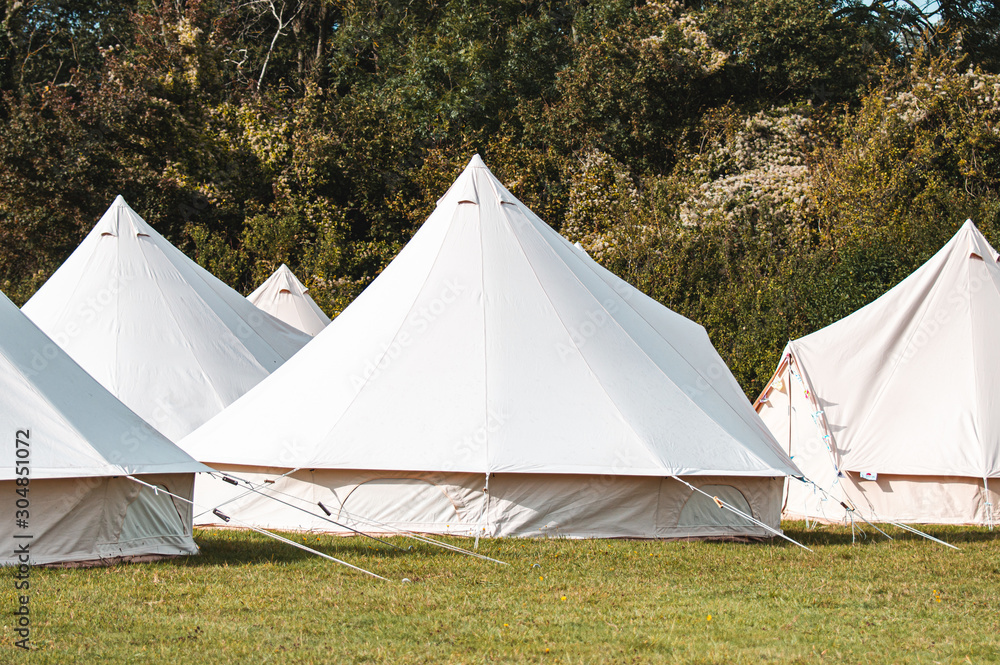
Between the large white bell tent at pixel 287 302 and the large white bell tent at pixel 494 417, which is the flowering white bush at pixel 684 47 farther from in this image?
the large white bell tent at pixel 494 417

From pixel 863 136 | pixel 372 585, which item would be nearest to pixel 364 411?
pixel 372 585

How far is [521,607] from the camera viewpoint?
266 inches

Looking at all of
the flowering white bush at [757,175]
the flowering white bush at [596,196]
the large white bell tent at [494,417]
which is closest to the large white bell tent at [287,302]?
the flowering white bush at [596,196]

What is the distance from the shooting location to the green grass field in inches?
219

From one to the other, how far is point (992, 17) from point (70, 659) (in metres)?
27.1

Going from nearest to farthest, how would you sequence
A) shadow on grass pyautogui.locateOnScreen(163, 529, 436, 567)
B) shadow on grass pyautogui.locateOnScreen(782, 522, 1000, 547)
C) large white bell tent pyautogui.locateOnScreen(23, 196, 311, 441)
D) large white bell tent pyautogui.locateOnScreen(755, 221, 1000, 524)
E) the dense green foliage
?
1. shadow on grass pyautogui.locateOnScreen(163, 529, 436, 567)
2. shadow on grass pyautogui.locateOnScreen(782, 522, 1000, 547)
3. large white bell tent pyautogui.locateOnScreen(755, 221, 1000, 524)
4. large white bell tent pyautogui.locateOnScreen(23, 196, 311, 441)
5. the dense green foliage

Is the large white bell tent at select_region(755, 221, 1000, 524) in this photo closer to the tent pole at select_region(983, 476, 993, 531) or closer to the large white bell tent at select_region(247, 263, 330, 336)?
the tent pole at select_region(983, 476, 993, 531)

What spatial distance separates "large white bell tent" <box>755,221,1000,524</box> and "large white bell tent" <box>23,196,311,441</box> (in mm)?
7833

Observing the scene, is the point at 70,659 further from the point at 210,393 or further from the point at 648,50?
the point at 648,50

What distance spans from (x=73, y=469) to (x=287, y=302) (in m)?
15.6

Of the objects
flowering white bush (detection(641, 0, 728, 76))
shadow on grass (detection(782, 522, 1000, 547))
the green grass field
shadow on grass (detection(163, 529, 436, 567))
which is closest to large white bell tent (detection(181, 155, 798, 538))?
shadow on grass (detection(163, 529, 436, 567))

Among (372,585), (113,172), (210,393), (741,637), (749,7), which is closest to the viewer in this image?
(741,637)

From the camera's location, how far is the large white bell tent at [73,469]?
7473 millimetres

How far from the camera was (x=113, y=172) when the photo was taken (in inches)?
1121
